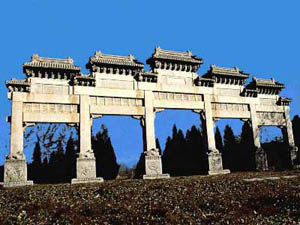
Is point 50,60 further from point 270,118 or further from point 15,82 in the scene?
point 270,118

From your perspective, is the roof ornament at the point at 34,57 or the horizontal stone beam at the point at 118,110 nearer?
the roof ornament at the point at 34,57

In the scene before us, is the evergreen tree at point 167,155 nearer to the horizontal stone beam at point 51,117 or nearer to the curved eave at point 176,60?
the curved eave at point 176,60

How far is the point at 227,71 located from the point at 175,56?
5.13 meters

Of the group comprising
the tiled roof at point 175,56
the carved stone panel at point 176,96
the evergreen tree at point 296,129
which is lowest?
the evergreen tree at point 296,129

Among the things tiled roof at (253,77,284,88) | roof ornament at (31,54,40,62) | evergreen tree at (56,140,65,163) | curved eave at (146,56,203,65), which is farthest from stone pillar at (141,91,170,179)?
evergreen tree at (56,140,65,163)

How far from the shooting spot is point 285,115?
96.7ft

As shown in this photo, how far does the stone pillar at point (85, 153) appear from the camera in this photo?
20953 mm

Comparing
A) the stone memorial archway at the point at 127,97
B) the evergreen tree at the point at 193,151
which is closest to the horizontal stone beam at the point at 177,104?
the stone memorial archway at the point at 127,97

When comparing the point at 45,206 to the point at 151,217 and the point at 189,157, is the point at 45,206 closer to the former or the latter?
the point at 151,217

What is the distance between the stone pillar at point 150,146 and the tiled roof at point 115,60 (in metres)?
2.41

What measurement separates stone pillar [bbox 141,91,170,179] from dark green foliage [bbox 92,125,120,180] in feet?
26.0

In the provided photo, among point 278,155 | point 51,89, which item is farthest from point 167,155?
point 51,89

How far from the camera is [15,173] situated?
19672 mm

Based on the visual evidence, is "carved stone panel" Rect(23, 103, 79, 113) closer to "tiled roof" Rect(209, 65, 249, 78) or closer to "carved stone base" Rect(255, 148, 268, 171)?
"tiled roof" Rect(209, 65, 249, 78)
